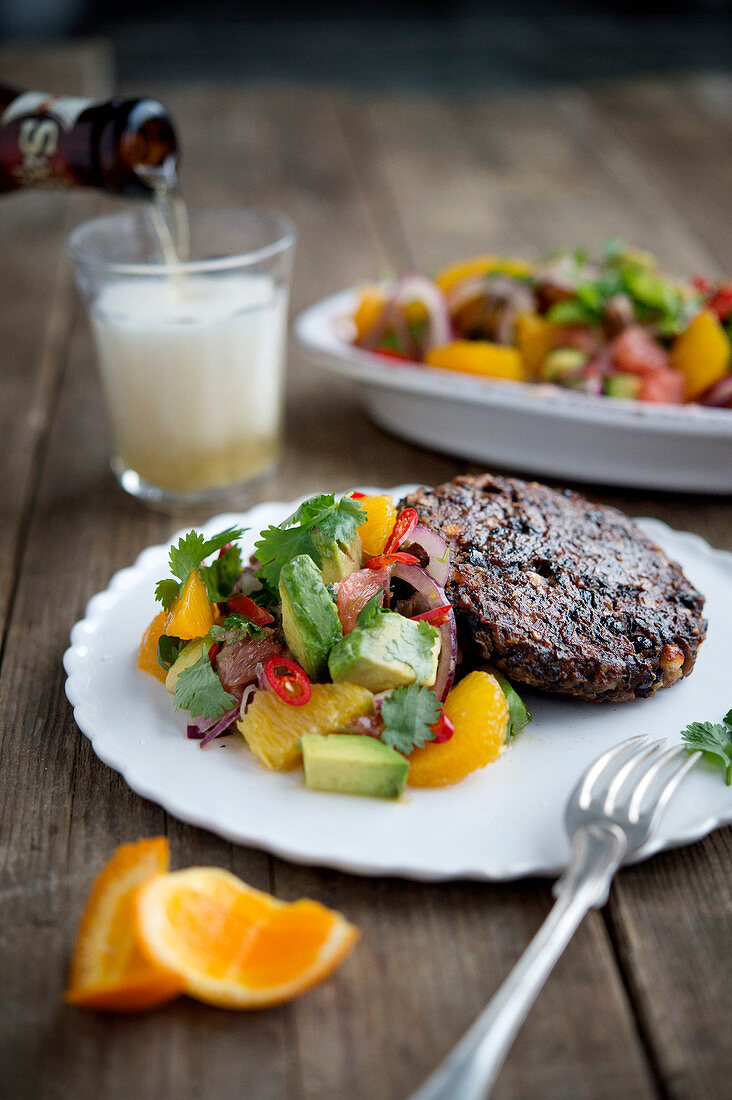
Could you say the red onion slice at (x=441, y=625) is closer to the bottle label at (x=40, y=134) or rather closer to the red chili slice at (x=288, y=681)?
the red chili slice at (x=288, y=681)

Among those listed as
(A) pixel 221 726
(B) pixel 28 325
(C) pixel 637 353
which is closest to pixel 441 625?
(A) pixel 221 726

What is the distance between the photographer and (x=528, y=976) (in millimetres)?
1418

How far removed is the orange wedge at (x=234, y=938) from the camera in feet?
4.85

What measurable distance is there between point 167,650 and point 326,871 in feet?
1.92

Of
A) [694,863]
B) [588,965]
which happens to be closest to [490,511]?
[694,863]

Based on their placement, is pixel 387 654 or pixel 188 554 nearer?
pixel 387 654

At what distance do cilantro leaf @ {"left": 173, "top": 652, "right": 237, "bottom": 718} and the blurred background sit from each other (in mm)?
9074

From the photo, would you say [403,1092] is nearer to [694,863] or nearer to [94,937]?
[94,937]

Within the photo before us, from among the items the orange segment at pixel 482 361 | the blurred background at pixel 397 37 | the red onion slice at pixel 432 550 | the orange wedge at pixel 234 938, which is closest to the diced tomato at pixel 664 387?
the orange segment at pixel 482 361

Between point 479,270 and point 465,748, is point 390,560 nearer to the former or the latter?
point 465,748

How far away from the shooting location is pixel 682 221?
5430 millimetres

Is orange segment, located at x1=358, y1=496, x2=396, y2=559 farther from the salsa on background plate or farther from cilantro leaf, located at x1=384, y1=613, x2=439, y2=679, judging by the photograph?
the salsa on background plate

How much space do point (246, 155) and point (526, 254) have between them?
2.21 meters

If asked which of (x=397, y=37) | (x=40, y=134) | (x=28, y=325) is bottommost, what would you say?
(x=397, y=37)
